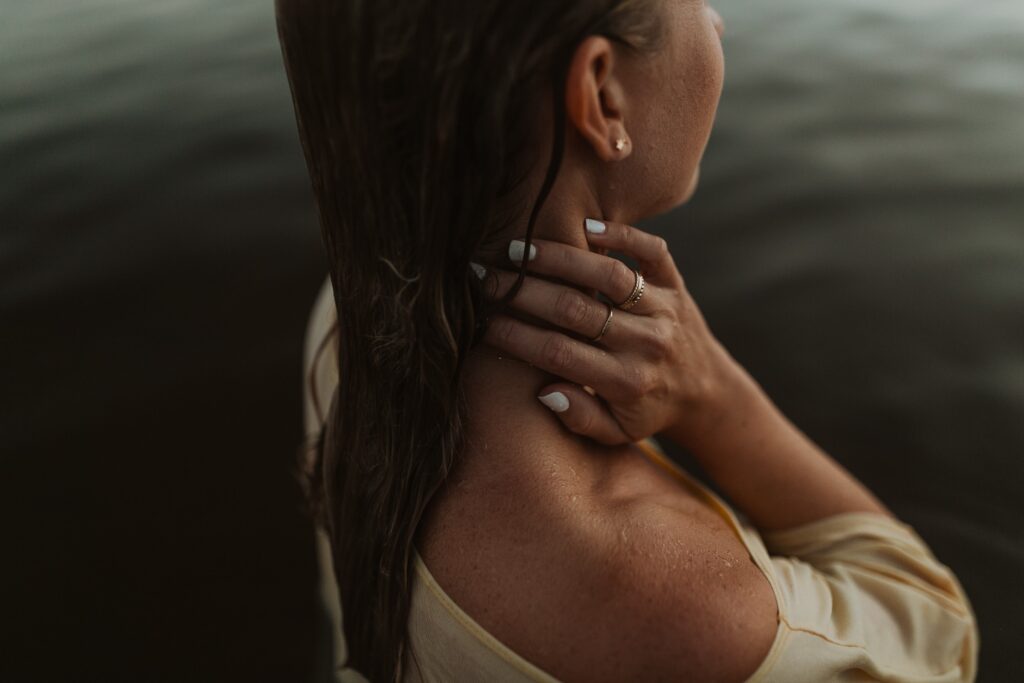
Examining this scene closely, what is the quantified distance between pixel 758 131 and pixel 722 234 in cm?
65

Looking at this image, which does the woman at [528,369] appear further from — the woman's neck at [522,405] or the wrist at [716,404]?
the wrist at [716,404]

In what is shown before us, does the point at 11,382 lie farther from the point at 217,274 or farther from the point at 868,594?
the point at 868,594

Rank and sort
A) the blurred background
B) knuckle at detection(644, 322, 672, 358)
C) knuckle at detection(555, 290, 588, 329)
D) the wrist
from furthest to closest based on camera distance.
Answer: the blurred background
the wrist
knuckle at detection(644, 322, 672, 358)
knuckle at detection(555, 290, 588, 329)

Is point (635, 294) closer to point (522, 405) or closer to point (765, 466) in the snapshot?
point (522, 405)

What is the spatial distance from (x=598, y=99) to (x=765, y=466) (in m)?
0.82

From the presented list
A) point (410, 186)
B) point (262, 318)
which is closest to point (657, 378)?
point (410, 186)

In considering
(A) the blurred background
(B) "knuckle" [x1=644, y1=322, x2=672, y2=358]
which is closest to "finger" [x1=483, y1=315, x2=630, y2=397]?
(B) "knuckle" [x1=644, y1=322, x2=672, y2=358]

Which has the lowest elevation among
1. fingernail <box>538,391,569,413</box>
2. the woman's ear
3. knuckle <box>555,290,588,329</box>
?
fingernail <box>538,391,569,413</box>

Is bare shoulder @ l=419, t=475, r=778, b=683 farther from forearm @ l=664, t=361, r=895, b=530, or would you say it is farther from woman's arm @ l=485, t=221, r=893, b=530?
forearm @ l=664, t=361, r=895, b=530

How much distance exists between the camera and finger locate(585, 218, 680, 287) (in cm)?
108

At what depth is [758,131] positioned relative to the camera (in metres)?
2.82

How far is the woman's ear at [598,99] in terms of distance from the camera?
2.88 ft

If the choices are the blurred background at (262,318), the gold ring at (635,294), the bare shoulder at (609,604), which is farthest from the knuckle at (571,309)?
the blurred background at (262,318)

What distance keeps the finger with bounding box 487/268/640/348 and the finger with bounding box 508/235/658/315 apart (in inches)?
0.8
